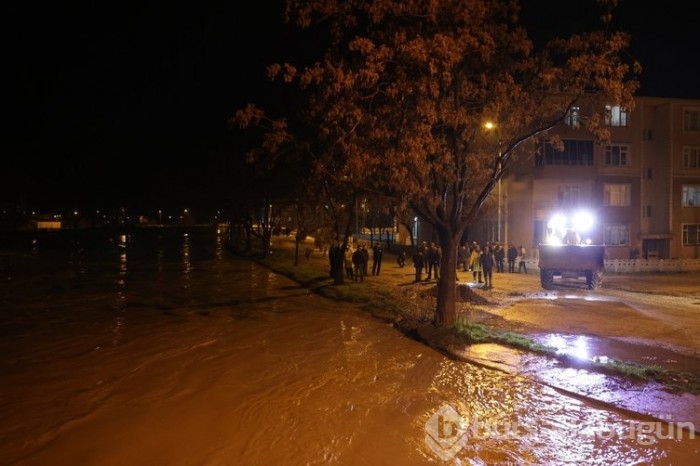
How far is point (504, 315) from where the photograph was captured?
1564cm

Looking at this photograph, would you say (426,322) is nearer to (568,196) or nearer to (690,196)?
(568,196)

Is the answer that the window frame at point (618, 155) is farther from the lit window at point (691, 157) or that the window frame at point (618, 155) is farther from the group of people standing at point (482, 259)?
the group of people standing at point (482, 259)

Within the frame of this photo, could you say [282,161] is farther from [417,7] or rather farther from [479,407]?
[479,407]

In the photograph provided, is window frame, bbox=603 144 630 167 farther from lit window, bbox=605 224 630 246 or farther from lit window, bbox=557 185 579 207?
lit window, bbox=605 224 630 246

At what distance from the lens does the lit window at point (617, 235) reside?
38344mm

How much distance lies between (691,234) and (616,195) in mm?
6675

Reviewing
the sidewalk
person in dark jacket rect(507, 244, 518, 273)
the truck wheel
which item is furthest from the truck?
person in dark jacket rect(507, 244, 518, 273)

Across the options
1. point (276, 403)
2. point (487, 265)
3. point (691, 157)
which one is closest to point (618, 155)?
point (691, 157)

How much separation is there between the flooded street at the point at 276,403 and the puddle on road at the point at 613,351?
2.26 m

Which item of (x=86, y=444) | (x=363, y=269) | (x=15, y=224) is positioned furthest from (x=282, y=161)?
(x=15, y=224)

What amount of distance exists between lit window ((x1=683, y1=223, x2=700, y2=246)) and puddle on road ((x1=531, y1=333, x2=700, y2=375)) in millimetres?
32803

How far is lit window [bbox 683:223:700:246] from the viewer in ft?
130

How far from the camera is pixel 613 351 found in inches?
429

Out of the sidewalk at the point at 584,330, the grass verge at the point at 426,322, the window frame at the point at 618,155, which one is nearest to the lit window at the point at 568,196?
the window frame at the point at 618,155
